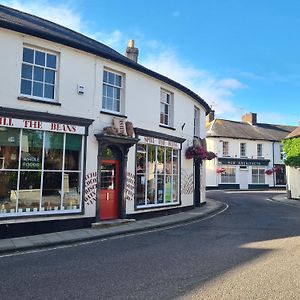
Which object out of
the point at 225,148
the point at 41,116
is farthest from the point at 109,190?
the point at 225,148

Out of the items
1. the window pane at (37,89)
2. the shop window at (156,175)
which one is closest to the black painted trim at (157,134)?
the shop window at (156,175)

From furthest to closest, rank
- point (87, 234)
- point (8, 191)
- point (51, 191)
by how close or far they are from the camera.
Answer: point (51, 191) < point (87, 234) < point (8, 191)

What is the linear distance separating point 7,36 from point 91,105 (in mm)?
3513

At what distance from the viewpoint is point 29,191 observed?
1092 cm

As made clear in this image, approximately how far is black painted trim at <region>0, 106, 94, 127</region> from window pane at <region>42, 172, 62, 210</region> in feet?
5.76

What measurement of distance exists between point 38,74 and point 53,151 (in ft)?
8.43

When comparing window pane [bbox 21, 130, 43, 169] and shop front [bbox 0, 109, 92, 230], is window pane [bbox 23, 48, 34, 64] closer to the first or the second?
shop front [bbox 0, 109, 92, 230]

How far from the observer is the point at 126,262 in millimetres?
7641

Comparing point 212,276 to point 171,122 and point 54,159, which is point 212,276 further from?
point 171,122

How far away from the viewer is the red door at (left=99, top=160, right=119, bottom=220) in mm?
13242

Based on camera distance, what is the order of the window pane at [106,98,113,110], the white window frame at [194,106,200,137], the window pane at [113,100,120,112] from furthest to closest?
the white window frame at [194,106,200,137]
the window pane at [113,100,120,112]
the window pane at [106,98,113,110]

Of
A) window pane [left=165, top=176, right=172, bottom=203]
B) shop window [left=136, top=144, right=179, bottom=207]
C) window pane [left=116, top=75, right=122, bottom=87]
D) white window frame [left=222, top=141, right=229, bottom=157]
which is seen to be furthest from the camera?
white window frame [left=222, top=141, right=229, bottom=157]

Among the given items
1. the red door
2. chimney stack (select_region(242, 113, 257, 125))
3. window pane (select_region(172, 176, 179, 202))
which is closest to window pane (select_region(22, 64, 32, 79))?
the red door

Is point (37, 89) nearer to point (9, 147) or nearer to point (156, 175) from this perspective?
point (9, 147)
